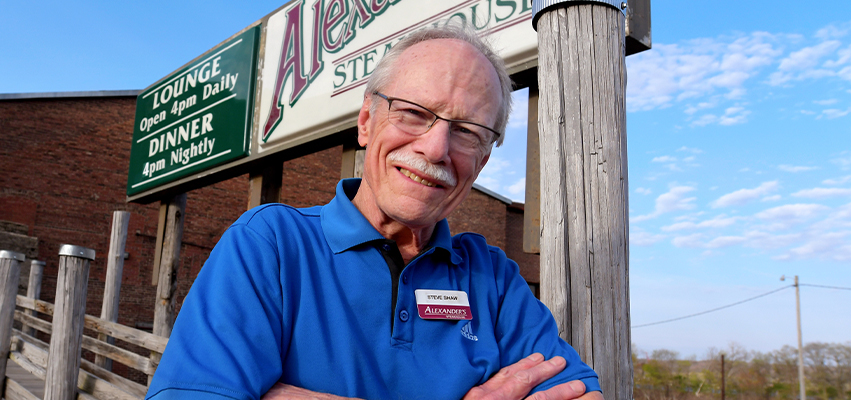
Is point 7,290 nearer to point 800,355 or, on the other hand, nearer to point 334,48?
point 334,48

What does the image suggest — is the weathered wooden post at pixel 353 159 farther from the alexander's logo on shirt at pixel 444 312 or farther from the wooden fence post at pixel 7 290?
the wooden fence post at pixel 7 290

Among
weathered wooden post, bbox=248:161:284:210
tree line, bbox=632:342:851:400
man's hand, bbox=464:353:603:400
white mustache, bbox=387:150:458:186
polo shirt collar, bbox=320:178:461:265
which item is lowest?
tree line, bbox=632:342:851:400

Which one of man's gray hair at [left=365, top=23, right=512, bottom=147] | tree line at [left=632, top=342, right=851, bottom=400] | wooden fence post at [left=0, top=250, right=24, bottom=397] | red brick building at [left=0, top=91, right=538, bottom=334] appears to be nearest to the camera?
man's gray hair at [left=365, top=23, right=512, bottom=147]

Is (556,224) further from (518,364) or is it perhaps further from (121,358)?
(121,358)

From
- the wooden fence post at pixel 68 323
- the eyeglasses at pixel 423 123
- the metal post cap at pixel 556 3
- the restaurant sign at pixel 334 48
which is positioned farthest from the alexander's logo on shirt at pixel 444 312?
the wooden fence post at pixel 68 323

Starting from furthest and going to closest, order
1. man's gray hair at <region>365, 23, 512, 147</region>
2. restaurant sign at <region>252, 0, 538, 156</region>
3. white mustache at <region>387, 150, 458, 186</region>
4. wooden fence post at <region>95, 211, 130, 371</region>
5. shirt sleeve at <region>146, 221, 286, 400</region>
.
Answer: wooden fence post at <region>95, 211, 130, 371</region> < restaurant sign at <region>252, 0, 538, 156</region> < man's gray hair at <region>365, 23, 512, 147</region> < white mustache at <region>387, 150, 458, 186</region> < shirt sleeve at <region>146, 221, 286, 400</region>

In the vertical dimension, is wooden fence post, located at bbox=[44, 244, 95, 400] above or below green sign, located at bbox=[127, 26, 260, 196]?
below

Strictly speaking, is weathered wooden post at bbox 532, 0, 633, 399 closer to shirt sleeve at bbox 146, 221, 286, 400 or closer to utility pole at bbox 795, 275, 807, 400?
shirt sleeve at bbox 146, 221, 286, 400

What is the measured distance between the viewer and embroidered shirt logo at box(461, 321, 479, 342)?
1.41 meters

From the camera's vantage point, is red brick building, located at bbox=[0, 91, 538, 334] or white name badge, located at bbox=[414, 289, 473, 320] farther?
red brick building, located at bbox=[0, 91, 538, 334]

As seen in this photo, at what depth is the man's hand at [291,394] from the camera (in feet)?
3.66

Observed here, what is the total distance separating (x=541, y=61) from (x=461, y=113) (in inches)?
33.1

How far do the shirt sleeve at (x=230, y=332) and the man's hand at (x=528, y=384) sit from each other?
476 millimetres

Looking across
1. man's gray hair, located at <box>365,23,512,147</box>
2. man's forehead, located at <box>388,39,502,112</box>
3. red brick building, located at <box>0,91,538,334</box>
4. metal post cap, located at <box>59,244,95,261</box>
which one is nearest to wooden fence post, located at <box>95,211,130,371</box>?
metal post cap, located at <box>59,244,95,261</box>
